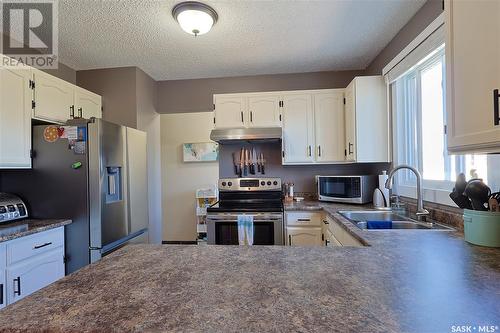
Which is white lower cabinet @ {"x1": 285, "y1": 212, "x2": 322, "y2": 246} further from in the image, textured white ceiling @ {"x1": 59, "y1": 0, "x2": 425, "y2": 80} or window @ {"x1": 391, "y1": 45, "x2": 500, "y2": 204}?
textured white ceiling @ {"x1": 59, "y1": 0, "x2": 425, "y2": 80}

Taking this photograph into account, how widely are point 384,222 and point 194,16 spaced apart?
6.43ft

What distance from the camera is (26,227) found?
181 centimetres

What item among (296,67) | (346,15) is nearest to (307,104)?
(296,67)

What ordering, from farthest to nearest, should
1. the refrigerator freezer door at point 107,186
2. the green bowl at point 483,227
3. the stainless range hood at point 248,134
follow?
the stainless range hood at point 248,134, the refrigerator freezer door at point 107,186, the green bowl at point 483,227

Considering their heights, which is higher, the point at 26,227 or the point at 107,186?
the point at 107,186

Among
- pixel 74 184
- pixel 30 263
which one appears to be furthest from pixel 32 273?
pixel 74 184

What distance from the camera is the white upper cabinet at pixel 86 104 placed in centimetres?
254

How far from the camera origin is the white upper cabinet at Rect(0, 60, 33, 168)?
72.2 inches

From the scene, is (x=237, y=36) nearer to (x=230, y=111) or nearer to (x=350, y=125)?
(x=230, y=111)

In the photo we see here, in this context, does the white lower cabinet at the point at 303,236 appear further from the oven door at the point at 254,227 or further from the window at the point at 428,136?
the window at the point at 428,136

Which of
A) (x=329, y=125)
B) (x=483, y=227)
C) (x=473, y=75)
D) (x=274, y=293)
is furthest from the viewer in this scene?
(x=329, y=125)

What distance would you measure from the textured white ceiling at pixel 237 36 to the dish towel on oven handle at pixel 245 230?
5.43 ft

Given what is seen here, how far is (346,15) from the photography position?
1996 millimetres

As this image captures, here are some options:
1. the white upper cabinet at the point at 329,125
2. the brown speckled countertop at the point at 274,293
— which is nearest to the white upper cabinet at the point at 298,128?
the white upper cabinet at the point at 329,125
